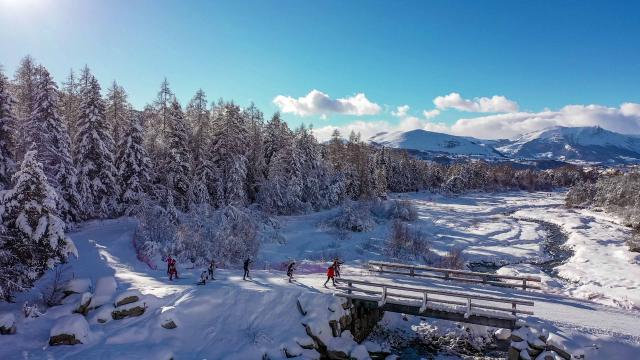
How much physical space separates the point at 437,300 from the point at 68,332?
14945mm

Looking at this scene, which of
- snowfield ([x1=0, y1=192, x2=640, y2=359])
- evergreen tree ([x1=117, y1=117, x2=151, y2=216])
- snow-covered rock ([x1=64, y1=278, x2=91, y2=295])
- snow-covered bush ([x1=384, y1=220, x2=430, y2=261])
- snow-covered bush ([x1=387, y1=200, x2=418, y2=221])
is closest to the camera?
snowfield ([x1=0, y1=192, x2=640, y2=359])

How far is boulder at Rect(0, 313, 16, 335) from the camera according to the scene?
608 inches

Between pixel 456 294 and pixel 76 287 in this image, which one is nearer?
pixel 456 294

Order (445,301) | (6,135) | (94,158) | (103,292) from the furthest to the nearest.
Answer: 1. (94,158)
2. (6,135)
3. (445,301)
4. (103,292)

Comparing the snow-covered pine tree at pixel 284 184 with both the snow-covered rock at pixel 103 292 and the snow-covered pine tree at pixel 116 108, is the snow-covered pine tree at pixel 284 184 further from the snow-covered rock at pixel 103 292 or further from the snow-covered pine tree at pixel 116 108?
the snow-covered rock at pixel 103 292

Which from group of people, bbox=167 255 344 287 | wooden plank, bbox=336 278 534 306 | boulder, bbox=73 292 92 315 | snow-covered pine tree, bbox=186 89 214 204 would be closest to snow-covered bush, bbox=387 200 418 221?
snow-covered pine tree, bbox=186 89 214 204

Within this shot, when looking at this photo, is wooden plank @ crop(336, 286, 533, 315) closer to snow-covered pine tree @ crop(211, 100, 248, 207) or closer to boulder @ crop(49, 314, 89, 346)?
boulder @ crop(49, 314, 89, 346)

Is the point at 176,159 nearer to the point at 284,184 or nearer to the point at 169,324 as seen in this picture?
the point at 284,184

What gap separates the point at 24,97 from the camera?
1481 inches

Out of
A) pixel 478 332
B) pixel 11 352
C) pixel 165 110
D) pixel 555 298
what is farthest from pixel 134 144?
pixel 555 298

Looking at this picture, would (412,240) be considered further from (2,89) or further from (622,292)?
(2,89)

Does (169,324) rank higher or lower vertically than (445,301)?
lower

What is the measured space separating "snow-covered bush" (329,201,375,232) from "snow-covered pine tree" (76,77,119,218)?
79.1 feet

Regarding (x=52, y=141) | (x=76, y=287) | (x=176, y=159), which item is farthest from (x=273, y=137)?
(x=76, y=287)
